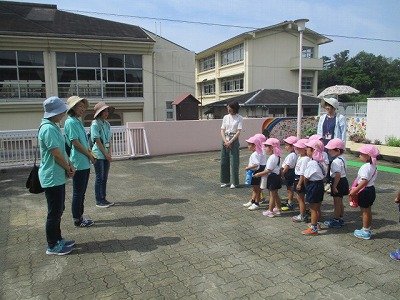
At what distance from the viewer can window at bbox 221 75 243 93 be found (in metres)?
33.3

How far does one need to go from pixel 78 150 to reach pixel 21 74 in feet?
56.1

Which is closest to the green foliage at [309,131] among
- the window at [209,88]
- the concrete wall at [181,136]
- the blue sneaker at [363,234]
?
the concrete wall at [181,136]

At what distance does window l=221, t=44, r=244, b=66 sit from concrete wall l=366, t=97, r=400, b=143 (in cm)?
2009

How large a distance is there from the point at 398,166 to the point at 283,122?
5.96 m

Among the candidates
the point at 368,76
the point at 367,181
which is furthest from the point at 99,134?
the point at 368,76

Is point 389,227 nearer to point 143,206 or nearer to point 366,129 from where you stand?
point 143,206

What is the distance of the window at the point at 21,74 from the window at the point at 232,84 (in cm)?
1992

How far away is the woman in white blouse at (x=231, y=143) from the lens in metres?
6.66

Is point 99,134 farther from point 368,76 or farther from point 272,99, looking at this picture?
point 368,76

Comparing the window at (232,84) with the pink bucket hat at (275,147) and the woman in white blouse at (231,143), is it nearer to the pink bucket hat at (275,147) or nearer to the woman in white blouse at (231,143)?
the woman in white blouse at (231,143)

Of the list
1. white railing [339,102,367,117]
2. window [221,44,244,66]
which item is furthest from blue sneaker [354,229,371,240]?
window [221,44,244,66]

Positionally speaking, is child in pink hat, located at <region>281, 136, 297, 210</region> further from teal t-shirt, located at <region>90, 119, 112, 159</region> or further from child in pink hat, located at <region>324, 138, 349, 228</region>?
teal t-shirt, located at <region>90, 119, 112, 159</region>

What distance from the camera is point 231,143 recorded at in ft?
21.9

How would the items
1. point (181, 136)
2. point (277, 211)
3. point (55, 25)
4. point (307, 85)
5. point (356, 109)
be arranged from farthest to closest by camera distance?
point (307, 85), point (55, 25), point (356, 109), point (181, 136), point (277, 211)
